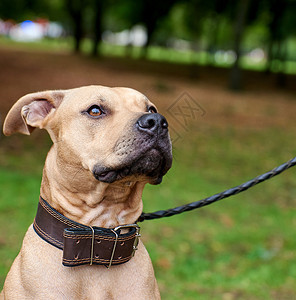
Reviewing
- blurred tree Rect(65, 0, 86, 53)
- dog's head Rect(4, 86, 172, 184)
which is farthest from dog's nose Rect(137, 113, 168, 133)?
blurred tree Rect(65, 0, 86, 53)

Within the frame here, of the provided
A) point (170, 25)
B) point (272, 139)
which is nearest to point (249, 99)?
point (272, 139)

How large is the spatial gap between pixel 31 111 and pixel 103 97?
0.50m

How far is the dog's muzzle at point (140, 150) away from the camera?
2.75 metres

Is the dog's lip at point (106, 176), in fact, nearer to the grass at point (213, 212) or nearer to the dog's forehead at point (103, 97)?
the dog's forehead at point (103, 97)

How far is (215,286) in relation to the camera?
589 centimetres

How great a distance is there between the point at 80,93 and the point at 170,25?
159 feet

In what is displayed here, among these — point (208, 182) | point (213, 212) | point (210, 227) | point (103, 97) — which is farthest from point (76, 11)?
point (103, 97)

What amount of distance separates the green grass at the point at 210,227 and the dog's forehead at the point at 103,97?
29.5 inches

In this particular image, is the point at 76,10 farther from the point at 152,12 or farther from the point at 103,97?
the point at 103,97

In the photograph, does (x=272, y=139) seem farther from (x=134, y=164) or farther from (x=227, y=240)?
(x=134, y=164)

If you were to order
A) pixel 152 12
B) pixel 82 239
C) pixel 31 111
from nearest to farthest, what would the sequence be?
pixel 82 239 → pixel 31 111 → pixel 152 12

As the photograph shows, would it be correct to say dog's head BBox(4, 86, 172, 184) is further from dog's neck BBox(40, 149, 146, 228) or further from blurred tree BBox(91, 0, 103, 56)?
blurred tree BBox(91, 0, 103, 56)

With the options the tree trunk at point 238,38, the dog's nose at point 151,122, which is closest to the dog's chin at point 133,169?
the dog's nose at point 151,122

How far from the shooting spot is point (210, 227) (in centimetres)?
759
